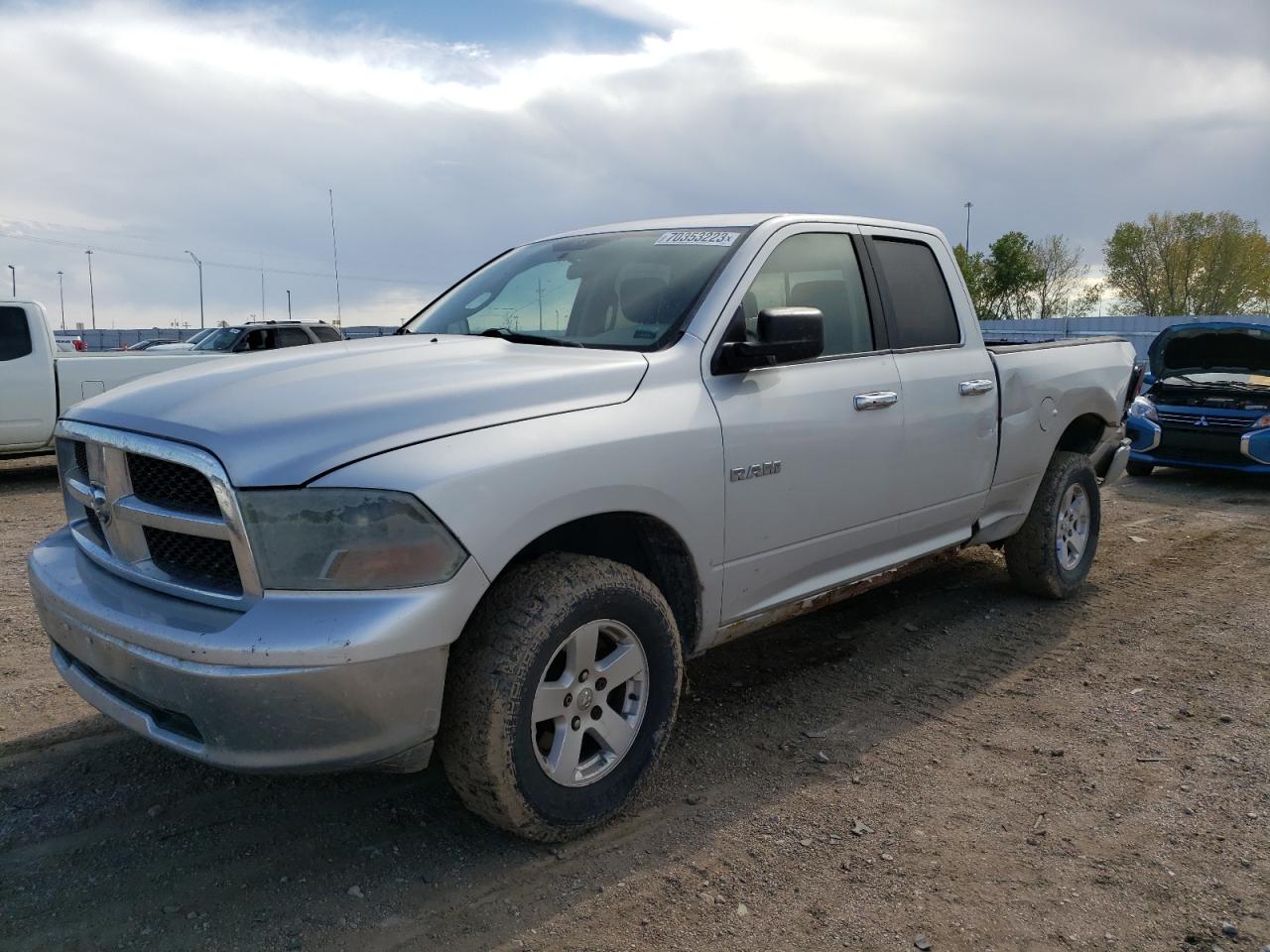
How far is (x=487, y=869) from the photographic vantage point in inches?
115

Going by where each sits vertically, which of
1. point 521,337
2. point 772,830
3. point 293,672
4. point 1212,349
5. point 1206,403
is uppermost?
point 521,337

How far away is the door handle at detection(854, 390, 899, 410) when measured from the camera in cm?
391

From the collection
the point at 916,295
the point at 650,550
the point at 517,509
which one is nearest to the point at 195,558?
the point at 517,509

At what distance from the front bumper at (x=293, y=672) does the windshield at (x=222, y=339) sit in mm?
14834

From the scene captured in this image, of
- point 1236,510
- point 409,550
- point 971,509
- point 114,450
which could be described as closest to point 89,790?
point 114,450

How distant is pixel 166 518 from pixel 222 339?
51.7 ft

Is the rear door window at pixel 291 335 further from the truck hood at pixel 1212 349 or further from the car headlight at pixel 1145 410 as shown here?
the truck hood at pixel 1212 349

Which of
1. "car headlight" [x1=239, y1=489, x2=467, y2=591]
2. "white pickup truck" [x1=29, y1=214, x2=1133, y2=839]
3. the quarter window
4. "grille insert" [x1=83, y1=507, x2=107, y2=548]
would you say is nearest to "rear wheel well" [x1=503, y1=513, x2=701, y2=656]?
"white pickup truck" [x1=29, y1=214, x2=1133, y2=839]

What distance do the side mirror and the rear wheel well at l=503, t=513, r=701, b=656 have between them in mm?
645

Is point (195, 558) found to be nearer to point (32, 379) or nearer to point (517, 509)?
point (517, 509)

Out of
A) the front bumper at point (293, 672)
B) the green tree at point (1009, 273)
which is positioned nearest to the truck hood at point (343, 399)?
the front bumper at point (293, 672)

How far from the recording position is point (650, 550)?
3318 mm

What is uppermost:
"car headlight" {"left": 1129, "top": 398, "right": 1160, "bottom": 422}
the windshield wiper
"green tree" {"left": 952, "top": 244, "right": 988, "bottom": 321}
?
"green tree" {"left": 952, "top": 244, "right": 988, "bottom": 321}

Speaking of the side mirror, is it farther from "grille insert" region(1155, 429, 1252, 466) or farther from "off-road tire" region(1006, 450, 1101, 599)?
"grille insert" region(1155, 429, 1252, 466)
